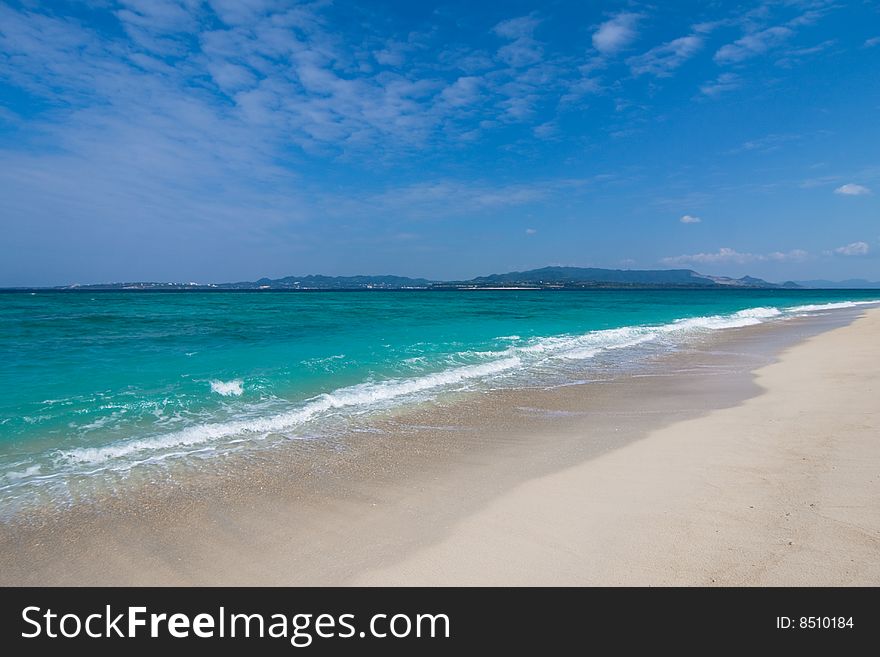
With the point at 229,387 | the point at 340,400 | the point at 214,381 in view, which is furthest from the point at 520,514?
the point at 214,381

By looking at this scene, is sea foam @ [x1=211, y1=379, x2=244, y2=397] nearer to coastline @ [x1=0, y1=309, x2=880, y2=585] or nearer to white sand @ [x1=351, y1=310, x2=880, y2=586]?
coastline @ [x1=0, y1=309, x2=880, y2=585]

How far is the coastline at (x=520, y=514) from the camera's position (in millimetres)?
3664

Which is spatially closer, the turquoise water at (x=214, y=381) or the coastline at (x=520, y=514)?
the coastline at (x=520, y=514)

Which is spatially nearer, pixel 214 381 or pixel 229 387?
pixel 229 387

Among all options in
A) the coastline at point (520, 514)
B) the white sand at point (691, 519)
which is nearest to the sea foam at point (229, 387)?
the coastline at point (520, 514)

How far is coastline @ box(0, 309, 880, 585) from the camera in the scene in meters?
3.66

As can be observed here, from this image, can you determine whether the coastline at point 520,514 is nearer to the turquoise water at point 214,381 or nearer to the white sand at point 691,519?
the white sand at point 691,519

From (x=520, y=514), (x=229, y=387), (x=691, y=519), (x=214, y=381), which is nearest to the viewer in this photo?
(x=691, y=519)

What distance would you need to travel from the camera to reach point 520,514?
461 centimetres

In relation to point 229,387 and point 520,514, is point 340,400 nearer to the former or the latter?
point 229,387

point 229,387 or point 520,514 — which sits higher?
point 229,387

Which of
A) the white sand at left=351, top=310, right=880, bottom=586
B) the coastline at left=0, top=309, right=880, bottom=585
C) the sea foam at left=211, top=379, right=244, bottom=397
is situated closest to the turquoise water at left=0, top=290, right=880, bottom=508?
the sea foam at left=211, top=379, right=244, bottom=397
